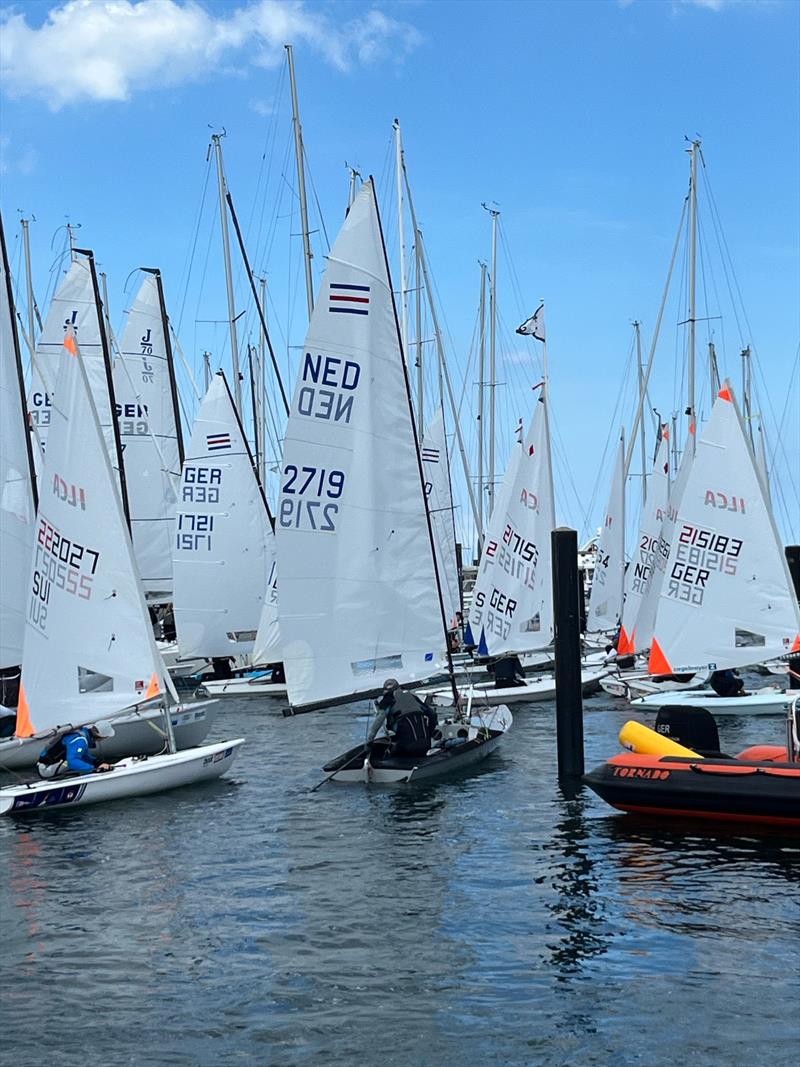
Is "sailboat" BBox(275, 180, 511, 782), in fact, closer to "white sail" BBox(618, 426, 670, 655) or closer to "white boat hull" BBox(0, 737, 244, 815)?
"white boat hull" BBox(0, 737, 244, 815)

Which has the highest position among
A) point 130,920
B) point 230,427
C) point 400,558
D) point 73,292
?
point 73,292

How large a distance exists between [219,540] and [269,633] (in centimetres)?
392

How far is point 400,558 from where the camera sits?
21312 millimetres

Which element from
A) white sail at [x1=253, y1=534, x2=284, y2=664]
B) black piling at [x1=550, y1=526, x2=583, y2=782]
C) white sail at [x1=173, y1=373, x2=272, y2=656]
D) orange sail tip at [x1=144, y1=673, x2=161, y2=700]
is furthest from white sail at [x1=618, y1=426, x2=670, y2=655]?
orange sail tip at [x1=144, y1=673, x2=161, y2=700]

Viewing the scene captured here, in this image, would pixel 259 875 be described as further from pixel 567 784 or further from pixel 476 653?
pixel 476 653

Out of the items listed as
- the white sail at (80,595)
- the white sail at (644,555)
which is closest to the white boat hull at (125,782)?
the white sail at (80,595)

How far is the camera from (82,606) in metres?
20.5

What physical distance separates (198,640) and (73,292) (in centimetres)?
1080

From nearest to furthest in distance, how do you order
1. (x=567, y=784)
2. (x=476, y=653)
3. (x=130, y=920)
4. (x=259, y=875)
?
(x=130, y=920), (x=259, y=875), (x=567, y=784), (x=476, y=653)

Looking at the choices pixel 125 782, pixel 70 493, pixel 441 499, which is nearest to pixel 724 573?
pixel 125 782

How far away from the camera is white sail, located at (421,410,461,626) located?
40.5 meters

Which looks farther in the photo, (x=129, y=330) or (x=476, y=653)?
(x=129, y=330)

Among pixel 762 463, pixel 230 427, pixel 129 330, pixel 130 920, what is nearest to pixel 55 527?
pixel 130 920

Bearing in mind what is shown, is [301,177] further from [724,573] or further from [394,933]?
[394,933]
